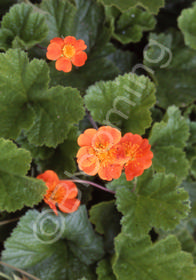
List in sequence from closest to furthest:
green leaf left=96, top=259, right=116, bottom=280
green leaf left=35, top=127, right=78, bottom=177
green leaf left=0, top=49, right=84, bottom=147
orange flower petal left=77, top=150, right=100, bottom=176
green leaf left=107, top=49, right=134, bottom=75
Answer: orange flower petal left=77, top=150, right=100, bottom=176
green leaf left=0, top=49, right=84, bottom=147
green leaf left=35, top=127, right=78, bottom=177
green leaf left=96, top=259, right=116, bottom=280
green leaf left=107, top=49, right=134, bottom=75

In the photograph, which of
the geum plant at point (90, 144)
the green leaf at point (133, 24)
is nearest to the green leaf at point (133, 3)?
the geum plant at point (90, 144)

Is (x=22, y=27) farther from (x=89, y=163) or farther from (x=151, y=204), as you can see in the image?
(x=151, y=204)

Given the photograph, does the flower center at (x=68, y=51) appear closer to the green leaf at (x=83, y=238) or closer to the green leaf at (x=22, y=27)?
the green leaf at (x=22, y=27)

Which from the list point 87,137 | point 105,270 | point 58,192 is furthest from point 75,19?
point 105,270

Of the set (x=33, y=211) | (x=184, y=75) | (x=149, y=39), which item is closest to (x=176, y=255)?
(x=33, y=211)

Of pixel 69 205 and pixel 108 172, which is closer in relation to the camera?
pixel 108 172

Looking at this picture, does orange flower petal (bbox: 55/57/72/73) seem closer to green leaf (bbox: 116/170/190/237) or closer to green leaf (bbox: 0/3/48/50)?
green leaf (bbox: 0/3/48/50)
